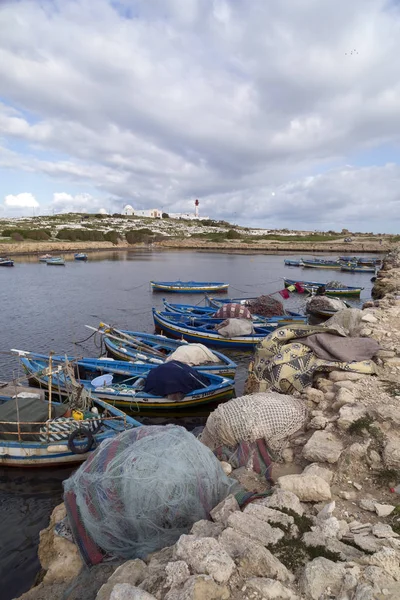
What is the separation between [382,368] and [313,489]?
18.0ft

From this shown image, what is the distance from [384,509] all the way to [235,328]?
58.2ft

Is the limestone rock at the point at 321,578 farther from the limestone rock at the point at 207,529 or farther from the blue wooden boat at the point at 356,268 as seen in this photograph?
the blue wooden boat at the point at 356,268

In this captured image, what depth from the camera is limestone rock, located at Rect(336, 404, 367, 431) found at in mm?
6656

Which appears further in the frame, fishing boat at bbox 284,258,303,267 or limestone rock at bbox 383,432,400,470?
fishing boat at bbox 284,258,303,267

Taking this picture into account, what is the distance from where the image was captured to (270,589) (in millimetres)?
3408

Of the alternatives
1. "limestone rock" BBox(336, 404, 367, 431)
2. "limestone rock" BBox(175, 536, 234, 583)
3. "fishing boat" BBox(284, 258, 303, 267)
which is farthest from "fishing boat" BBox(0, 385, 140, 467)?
"fishing boat" BBox(284, 258, 303, 267)

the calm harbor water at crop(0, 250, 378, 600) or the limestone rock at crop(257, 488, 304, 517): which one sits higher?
the limestone rock at crop(257, 488, 304, 517)

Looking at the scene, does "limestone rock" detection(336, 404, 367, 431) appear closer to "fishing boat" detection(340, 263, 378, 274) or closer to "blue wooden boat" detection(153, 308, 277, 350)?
"blue wooden boat" detection(153, 308, 277, 350)

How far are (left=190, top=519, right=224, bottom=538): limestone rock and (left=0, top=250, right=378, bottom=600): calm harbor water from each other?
571 cm

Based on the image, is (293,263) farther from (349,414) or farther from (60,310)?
(349,414)

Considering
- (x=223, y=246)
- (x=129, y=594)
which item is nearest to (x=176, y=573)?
(x=129, y=594)

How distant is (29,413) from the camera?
36.4 ft

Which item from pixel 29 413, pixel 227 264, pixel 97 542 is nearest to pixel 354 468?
pixel 97 542

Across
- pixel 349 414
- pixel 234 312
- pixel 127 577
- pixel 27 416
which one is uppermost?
pixel 349 414
